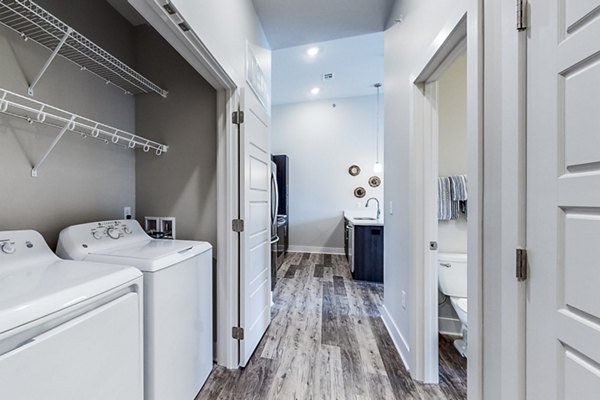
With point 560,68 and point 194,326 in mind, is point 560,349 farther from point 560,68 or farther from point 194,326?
point 194,326

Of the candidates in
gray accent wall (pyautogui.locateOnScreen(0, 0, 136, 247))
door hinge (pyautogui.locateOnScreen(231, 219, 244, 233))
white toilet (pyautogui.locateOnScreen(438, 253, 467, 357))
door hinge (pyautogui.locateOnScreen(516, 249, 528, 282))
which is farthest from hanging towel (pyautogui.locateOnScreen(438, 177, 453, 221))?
gray accent wall (pyautogui.locateOnScreen(0, 0, 136, 247))

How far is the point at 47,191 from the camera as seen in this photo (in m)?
1.38

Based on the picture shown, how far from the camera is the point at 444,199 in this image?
2.05 meters

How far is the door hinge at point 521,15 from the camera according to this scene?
0.80 m

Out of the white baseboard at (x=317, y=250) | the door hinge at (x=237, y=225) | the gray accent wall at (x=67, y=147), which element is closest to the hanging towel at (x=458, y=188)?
the door hinge at (x=237, y=225)

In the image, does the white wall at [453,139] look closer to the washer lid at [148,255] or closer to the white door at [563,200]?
the white door at [563,200]

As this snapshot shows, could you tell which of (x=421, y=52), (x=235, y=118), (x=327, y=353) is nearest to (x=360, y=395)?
(x=327, y=353)

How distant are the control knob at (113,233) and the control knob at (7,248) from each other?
428mm

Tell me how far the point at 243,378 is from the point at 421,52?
7.72 feet

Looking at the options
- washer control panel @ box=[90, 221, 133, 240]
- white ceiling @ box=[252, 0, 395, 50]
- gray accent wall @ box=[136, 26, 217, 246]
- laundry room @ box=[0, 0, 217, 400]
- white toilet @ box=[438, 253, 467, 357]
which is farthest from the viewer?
white ceiling @ box=[252, 0, 395, 50]

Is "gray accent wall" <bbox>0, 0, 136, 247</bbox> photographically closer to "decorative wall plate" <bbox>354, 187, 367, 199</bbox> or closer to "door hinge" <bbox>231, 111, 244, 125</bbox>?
"door hinge" <bbox>231, 111, 244, 125</bbox>

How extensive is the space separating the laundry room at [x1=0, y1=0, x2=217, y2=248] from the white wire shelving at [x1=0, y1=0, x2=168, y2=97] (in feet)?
0.10

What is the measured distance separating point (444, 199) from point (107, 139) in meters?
2.53

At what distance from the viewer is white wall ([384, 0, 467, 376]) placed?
1.55 m
